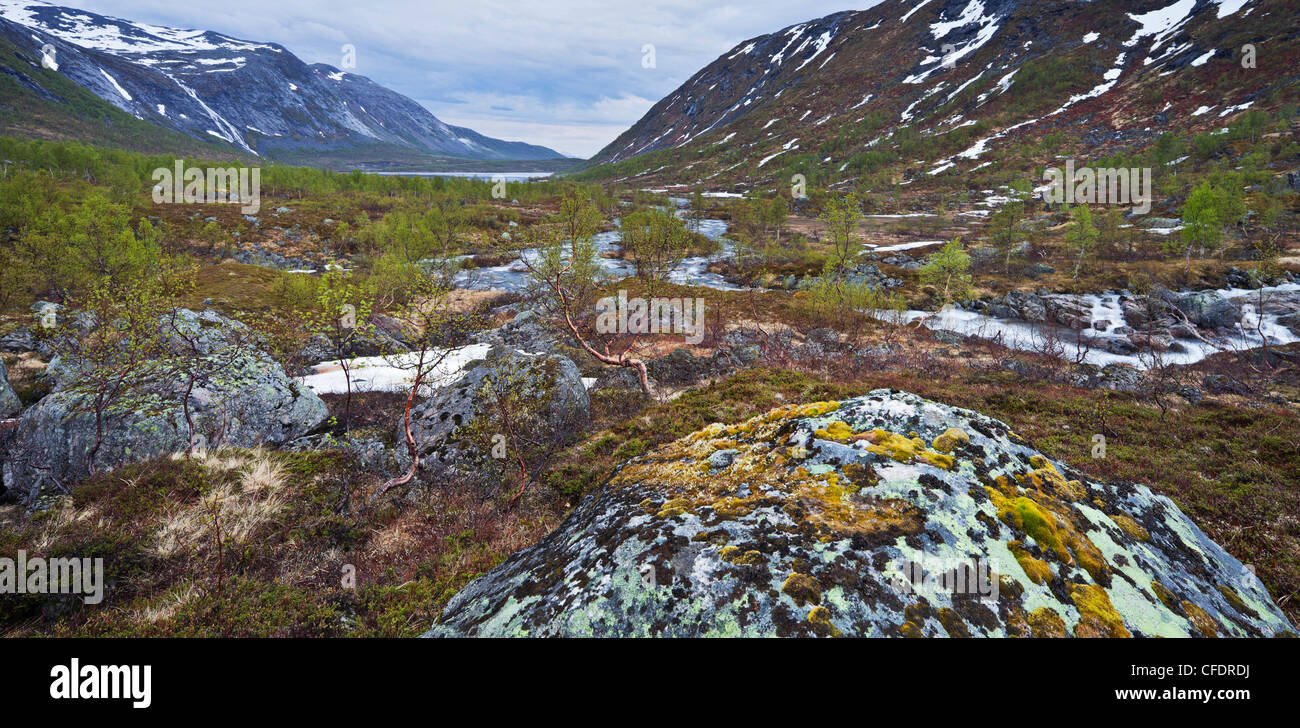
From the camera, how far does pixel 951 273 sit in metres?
48.8

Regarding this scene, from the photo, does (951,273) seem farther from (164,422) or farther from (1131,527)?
(164,422)

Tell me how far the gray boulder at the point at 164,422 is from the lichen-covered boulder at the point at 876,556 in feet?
40.7

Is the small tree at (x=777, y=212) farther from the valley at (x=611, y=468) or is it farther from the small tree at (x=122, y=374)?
the small tree at (x=122, y=374)

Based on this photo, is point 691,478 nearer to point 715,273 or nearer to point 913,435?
point 913,435

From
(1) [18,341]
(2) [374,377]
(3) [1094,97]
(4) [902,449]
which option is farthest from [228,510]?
(3) [1094,97]

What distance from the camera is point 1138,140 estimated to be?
122 metres

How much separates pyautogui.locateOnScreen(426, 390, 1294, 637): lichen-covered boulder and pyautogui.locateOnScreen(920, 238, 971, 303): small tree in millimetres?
46236

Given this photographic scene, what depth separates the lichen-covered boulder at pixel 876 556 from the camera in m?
3.38

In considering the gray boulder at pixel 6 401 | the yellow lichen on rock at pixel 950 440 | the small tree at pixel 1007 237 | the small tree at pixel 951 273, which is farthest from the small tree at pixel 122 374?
the small tree at pixel 1007 237

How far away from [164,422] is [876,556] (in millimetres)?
16558

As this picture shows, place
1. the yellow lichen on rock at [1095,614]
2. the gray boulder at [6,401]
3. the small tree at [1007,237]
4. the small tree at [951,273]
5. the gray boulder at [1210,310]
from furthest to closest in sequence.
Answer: the small tree at [1007,237]
the small tree at [951,273]
the gray boulder at [1210,310]
the gray boulder at [6,401]
the yellow lichen on rock at [1095,614]
